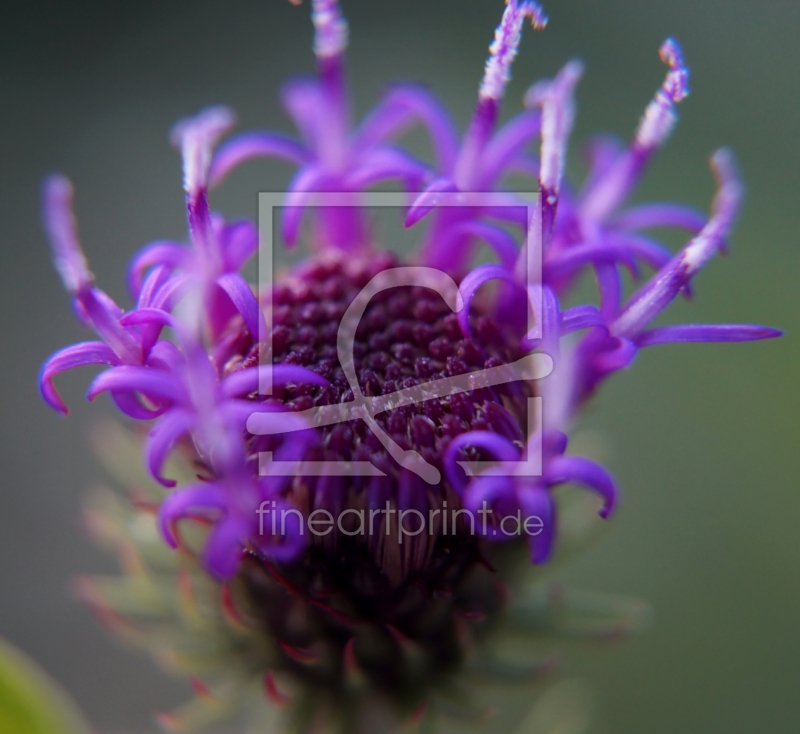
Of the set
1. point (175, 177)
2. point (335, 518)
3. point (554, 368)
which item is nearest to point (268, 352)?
point (335, 518)

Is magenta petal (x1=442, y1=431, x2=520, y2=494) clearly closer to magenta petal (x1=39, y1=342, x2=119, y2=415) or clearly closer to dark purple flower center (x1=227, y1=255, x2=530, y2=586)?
dark purple flower center (x1=227, y1=255, x2=530, y2=586)

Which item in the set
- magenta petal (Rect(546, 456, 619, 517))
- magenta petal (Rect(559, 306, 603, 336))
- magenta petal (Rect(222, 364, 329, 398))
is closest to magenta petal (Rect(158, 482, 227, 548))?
magenta petal (Rect(222, 364, 329, 398))

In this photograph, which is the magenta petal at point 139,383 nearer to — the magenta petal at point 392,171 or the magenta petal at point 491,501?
the magenta petal at point 491,501

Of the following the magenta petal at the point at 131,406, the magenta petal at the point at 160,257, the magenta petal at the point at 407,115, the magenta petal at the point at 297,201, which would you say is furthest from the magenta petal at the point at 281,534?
the magenta petal at the point at 407,115

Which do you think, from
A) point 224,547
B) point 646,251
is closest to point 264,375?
point 224,547

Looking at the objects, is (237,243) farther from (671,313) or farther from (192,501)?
(671,313)
